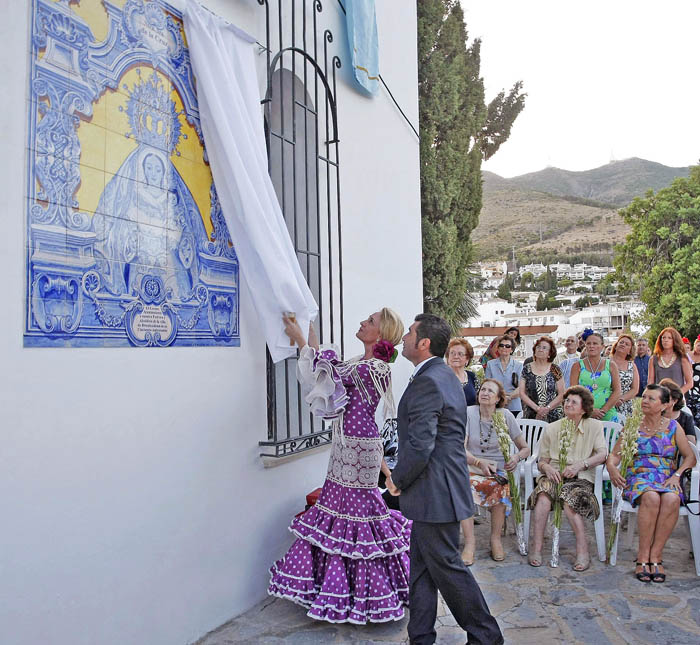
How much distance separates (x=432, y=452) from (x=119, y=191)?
186 centimetres

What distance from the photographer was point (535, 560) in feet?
14.8

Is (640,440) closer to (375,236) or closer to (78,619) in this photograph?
(375,236)

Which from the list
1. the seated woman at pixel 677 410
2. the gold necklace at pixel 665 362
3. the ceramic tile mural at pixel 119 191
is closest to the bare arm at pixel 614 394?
the seated woman at pixel 677 410

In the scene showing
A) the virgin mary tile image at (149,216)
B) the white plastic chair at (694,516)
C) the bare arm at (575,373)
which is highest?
the virgin mary tile image at (149,216)

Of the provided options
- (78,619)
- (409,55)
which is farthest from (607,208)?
(78,619)

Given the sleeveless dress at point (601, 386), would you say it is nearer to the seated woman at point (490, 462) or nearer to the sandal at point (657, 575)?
the seated woman at point (490, 462)

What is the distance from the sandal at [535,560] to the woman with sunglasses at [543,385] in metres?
1.54

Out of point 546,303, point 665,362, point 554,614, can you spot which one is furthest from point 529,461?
point 546,303

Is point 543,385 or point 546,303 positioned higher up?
point 546,303

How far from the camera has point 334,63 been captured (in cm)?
488

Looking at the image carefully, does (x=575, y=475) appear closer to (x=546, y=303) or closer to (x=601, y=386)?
(x=601, y=386)

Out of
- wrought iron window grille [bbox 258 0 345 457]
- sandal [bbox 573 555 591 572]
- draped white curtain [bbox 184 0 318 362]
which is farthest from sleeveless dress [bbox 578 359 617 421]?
draped white curtain [bbox 184 0 318 362]

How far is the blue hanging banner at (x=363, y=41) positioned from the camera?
5070mm

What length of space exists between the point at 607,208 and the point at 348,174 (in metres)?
84.0
